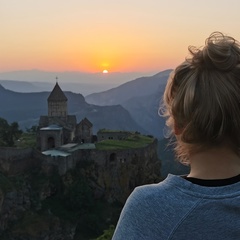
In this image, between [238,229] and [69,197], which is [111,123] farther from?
[238,229]

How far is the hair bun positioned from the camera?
7.85ft

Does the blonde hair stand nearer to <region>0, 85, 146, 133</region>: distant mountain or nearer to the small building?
the small building

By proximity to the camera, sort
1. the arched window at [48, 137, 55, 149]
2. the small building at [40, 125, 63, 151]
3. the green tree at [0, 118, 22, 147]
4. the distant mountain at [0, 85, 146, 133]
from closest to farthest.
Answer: the small building at [40, 125, 63, 151], the arched window at [48, 137, 55, 149], the green tree at [0, 118, 22, 147], the distant mountain at [0, 85, 146, 133]

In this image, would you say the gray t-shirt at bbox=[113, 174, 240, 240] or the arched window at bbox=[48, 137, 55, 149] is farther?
the arched window at bbox=[48, 137, 55, 149]

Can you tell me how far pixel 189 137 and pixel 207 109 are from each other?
0.67 ft

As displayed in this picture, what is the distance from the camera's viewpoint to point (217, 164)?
2.43 m

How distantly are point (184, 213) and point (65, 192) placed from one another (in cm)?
2989

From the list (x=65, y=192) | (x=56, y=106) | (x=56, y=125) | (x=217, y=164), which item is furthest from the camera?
(x=56, y=106)

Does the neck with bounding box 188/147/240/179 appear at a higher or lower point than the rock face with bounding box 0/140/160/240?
higher

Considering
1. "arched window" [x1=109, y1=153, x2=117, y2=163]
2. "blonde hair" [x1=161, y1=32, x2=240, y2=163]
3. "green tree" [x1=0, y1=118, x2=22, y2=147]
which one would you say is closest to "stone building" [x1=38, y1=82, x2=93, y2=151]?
"green tree" [x1=0, y1=118, x2=22, y2=147]

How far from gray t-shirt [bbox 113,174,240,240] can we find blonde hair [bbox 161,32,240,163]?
0.25 m

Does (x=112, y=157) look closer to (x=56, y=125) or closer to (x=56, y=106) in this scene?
(x=56, y=125)

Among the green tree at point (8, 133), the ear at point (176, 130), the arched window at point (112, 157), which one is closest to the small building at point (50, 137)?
the green tree at point (8, 133)

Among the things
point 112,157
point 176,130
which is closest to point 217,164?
point 176,130
